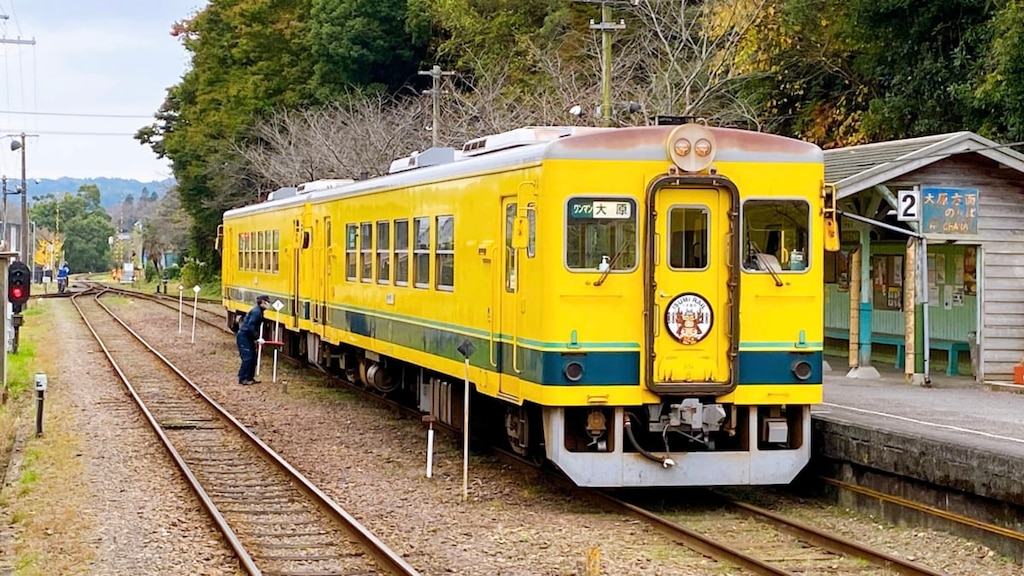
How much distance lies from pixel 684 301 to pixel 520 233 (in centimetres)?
131

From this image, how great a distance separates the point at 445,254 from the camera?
12688 mm

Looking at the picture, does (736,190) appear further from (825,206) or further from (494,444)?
(494,444)

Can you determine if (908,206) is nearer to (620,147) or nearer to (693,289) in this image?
(693,289)

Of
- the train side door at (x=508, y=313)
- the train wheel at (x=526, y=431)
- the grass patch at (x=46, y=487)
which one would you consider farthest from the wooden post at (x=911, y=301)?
the grass patch at (x=46, y=487)

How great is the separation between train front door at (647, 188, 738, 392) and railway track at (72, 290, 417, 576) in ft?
8.65

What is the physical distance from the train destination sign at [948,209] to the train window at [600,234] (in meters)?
7.01

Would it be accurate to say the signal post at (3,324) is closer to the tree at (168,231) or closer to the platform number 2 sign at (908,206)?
the platform number 2 sign at (908,206)

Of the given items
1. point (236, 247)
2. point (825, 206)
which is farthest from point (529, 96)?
point (825, 206)

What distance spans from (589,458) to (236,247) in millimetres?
18566

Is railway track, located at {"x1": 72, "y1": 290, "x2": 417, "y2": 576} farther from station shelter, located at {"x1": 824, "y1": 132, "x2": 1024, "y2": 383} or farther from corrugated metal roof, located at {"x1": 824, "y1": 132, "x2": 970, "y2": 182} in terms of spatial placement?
corrugated metal roof, located at {"x1": 824, "y1": 132, "x2": 970, "y2": 182}

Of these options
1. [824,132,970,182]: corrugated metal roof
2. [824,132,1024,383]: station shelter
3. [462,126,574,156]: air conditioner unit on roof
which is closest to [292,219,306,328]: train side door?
[824,132,970,182]: corrugated metal roof

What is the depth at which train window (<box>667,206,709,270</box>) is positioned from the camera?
405 inches

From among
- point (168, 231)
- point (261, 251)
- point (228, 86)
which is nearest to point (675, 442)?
point (261, 251)

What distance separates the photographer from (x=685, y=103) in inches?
1085
